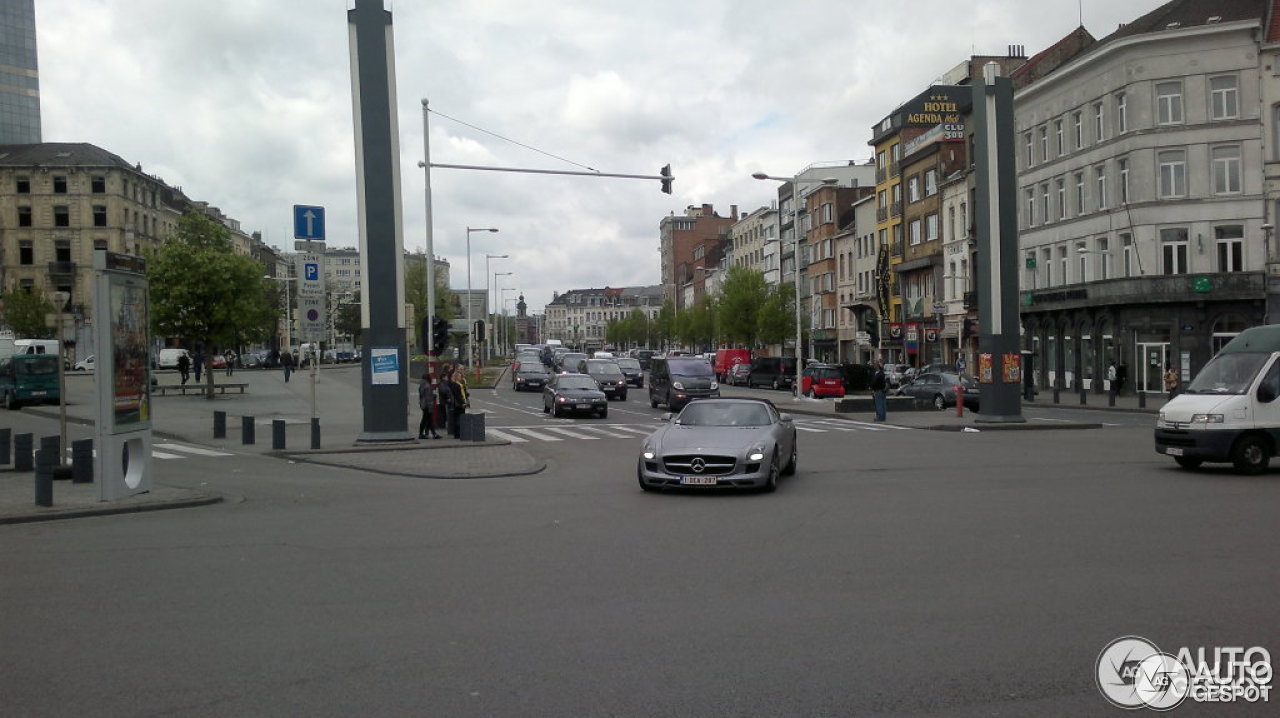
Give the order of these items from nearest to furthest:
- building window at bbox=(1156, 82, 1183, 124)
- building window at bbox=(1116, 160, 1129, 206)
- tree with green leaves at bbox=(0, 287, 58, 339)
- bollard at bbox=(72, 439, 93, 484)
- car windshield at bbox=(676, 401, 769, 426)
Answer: car windshield at bbox=(676, 401, 769, 426) < bollard at bbox=(72, 439, 93, 484) < building window at bbox=(1156, 82, 1183, 124) < building window at bbox=(1116, 160, 1129, 206) < tree with green leaves at bbox=(0, 287, 58, 339)

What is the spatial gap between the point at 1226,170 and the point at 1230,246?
3.15 meters

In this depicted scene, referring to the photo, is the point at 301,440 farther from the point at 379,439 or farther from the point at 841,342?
the point at 841,342

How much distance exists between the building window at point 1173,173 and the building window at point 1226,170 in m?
1.15

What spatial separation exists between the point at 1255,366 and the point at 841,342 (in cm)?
7259

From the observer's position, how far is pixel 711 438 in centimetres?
1553

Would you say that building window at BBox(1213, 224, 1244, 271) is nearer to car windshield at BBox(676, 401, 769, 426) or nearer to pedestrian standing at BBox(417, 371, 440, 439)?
pedestrian standing at BBox(417, 371, 440, 439)

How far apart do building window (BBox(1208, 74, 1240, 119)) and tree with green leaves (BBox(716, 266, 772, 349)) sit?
1792 inches

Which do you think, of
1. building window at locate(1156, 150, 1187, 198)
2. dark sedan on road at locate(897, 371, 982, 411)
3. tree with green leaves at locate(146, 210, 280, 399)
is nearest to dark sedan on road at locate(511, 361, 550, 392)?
tree with green leaves at locate(146, 210, 280, 399)

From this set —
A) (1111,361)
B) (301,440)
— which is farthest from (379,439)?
(1111,361)

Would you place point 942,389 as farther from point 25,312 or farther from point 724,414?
point 25,312

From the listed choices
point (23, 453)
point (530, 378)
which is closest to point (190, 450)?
point (23, 453)

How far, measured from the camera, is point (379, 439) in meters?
24.5

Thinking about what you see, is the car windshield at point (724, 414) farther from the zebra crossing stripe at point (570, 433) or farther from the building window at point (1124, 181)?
the building window at point (1124, 181)

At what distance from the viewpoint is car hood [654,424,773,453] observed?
1510 cm
